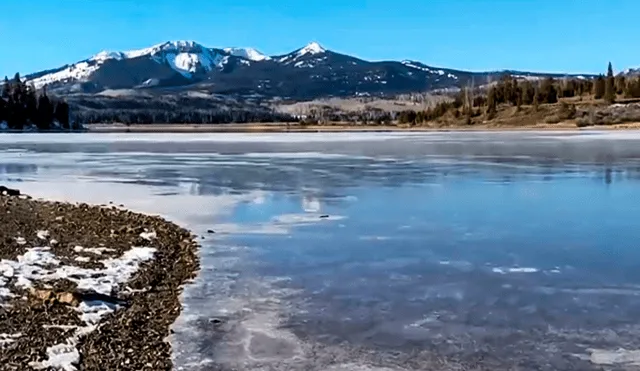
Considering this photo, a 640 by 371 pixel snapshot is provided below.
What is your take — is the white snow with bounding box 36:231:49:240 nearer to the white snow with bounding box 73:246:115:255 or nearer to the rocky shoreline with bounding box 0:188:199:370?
the rocky shoreline with bounding box 0:188:199:370

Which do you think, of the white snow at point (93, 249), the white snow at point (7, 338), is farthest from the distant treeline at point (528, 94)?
the white snow at point (7, 338)

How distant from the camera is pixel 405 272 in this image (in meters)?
9.18

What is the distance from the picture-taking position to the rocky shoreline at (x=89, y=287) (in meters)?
6.01

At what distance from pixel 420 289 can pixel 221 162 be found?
72.4 ft

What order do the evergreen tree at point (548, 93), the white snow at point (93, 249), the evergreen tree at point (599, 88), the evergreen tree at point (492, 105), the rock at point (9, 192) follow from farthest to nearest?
the evergreen tree at point (548, 93) → the evergreen tree at point (599, 88) → the evergreen tree at point (492, 105) → the rock at point (9, 192) → the white snow at point (93, 249)

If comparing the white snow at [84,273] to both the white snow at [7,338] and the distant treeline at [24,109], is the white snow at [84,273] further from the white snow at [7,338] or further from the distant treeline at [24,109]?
the distant treeline at [24,109]

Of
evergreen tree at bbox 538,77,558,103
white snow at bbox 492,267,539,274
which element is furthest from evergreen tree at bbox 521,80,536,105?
white snow at bbox 492,267,539,274

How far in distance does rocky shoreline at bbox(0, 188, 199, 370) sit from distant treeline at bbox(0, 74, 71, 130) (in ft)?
326

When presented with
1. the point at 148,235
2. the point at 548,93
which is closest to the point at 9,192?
the point at 148,235

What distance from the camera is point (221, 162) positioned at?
29.7m

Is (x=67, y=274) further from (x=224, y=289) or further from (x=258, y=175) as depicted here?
(x=258, y=175)

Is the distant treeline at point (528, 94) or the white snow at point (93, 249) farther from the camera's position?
the distant treeline at point (528, 94)

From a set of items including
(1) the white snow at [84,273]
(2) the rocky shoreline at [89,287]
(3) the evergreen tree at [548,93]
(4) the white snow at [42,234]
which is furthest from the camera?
(3) the evergreen tree at [548,93]

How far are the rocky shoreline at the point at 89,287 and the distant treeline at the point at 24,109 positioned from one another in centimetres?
9945
